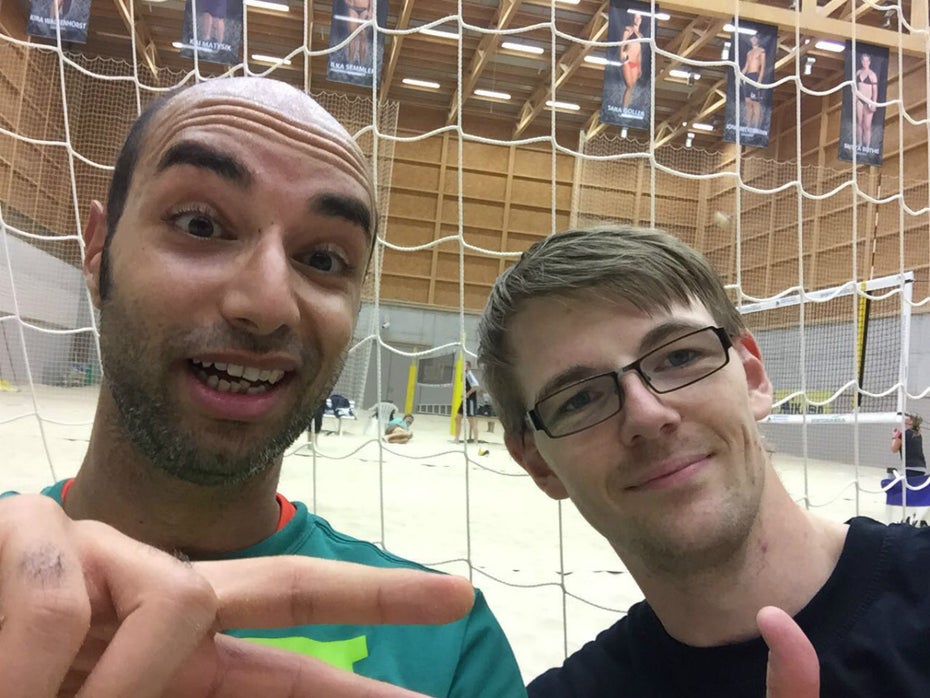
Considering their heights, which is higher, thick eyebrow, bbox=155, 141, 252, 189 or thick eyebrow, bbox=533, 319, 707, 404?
thick eyebrow, bbox=155, 141, 252, 189

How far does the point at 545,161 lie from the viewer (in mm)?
9797

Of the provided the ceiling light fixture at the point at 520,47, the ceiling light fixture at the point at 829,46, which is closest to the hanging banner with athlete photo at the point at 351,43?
the ceiling light fixture at the point at 520,47

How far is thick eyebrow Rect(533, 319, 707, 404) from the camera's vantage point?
2.71 feet

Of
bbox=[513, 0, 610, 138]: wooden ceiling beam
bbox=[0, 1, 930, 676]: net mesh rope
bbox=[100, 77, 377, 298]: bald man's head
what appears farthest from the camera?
bbox=[513, 0, 610, 138]: wooden ceiling beam

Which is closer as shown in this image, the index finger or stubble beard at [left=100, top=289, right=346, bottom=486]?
the index finger

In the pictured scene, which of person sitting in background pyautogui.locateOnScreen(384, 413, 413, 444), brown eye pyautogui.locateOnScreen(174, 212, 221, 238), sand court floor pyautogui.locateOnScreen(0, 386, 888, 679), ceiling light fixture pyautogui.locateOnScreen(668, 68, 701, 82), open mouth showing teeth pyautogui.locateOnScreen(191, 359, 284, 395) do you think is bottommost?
person sitting in background pyautogui.locateOnScreen(384, 413, 413, 444)

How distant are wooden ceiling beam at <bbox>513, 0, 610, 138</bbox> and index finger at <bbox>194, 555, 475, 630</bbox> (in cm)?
673

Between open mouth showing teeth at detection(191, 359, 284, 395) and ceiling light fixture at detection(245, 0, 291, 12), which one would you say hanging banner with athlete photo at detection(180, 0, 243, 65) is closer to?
open mouth showing teeth at detection(191, 359, 284, 395)

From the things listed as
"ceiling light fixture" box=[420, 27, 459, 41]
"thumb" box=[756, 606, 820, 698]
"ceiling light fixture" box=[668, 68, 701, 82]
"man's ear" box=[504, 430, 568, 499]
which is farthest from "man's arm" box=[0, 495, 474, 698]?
"ceiling light fixture" box=[668, 68, 701, 82]

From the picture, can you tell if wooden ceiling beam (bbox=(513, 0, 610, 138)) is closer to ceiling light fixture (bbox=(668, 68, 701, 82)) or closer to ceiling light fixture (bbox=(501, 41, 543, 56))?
ceiling light fixture (bbox=(501, 41, 543, 56))

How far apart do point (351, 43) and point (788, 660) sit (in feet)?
12.7

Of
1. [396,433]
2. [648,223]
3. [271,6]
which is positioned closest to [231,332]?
[396,433]

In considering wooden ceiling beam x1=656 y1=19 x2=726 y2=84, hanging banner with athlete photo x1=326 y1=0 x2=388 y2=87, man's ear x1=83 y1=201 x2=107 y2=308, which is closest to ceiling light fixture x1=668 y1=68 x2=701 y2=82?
wooden ceiling beam x1=656 y1=19 x2=726 y2=84

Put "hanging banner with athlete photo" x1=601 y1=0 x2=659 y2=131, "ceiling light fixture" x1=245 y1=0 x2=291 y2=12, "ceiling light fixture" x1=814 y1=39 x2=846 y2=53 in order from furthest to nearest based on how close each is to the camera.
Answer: "ceiling light fixture" x1=814 y1=39 x2=846 y2=53 → "ceiling light fixture" x1=245 y1=0 x2=291 y2=12 → "hanging banner with athlete photo" x1=601 y1=0 x2=659 y2=131
